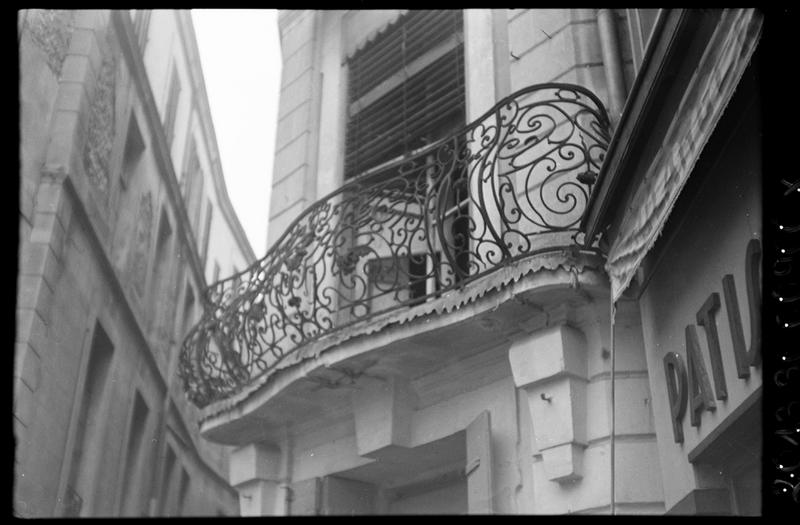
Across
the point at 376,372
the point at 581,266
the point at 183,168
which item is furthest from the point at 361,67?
the point at 183,168

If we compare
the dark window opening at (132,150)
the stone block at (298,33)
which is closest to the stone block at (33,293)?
the stone block at (298,33)

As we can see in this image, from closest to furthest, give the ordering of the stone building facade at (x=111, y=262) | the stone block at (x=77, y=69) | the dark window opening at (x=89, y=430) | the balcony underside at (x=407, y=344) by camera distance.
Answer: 1. the balcony underside at (x=407, y=344)
2. the stone building facade at (x=111, y=262)
3. the stone block at (x=77, y=69)
4. the dark window opening at (x=89, y=430)

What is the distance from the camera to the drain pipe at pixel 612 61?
20.6 feet

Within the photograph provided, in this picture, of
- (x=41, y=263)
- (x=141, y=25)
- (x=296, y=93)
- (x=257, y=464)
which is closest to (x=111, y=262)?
(x=41, y=263)

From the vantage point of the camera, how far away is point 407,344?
20.7 feet

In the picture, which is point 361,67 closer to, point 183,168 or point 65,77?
point 65,77

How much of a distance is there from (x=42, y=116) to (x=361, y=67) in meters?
3.37

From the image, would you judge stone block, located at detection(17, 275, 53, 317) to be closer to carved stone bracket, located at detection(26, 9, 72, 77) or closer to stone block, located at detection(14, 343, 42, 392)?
stone block, located at detection(14, 343, 42, 392)

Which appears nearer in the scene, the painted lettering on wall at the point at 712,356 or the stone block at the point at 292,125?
the painted lettering on wall at the point at 712,356

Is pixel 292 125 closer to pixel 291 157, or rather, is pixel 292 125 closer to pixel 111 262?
pixel 291 157

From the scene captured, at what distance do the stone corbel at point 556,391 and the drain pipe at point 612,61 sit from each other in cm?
145

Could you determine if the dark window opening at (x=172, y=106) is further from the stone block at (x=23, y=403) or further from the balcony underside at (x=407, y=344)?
the balcony underside at (x=407, y=344)

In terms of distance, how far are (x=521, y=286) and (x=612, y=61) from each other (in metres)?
1.81

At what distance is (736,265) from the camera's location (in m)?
4.30
